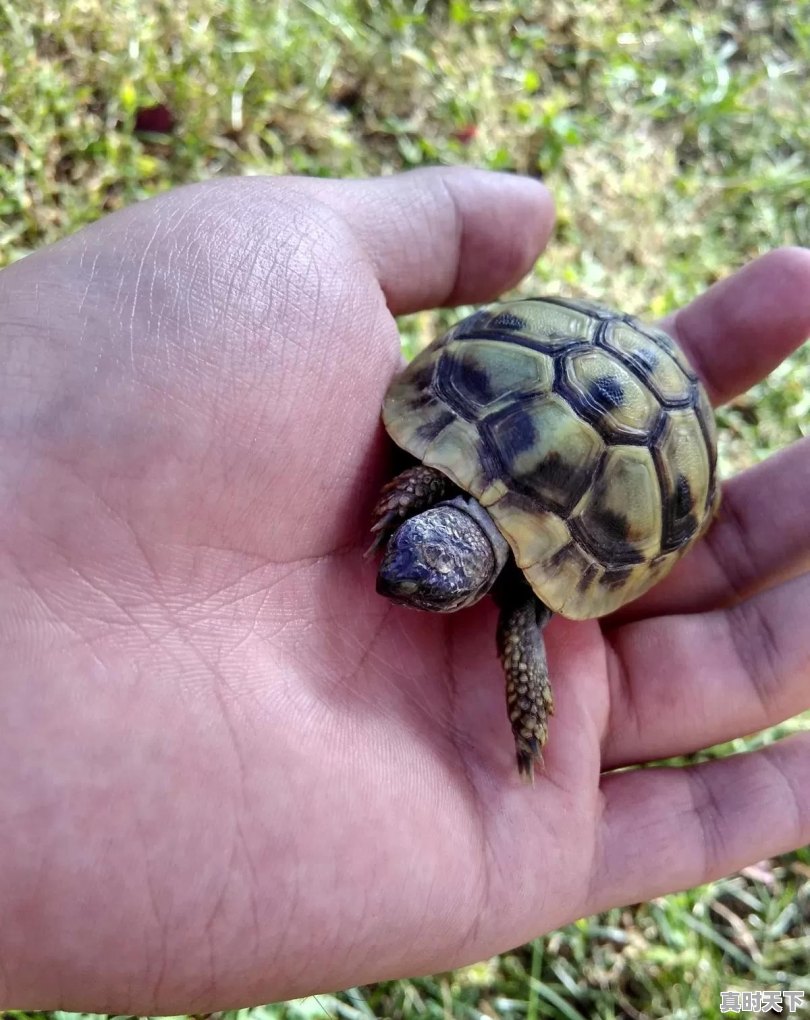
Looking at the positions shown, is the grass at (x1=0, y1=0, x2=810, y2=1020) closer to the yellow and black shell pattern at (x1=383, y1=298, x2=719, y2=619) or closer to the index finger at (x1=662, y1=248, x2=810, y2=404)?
the index finger at (x1=662, y1=248, x2=810, y2=404)

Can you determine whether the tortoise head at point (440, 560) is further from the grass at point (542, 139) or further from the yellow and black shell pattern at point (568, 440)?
the grass at point (542, 139)

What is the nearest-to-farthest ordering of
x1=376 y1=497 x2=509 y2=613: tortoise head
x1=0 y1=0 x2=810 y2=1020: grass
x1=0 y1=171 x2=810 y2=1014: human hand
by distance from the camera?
x1=0 y1=171 x2=810 y2=1014: human hand → x1=376 y1=497 x2=509 y2=613: tortoise head → x1=0 y1=0 x2=810 y2=1020: grass

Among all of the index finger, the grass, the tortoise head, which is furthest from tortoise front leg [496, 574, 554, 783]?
the index finger

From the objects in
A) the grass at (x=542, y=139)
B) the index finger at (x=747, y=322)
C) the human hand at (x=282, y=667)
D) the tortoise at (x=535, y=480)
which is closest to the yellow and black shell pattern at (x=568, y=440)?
the tortoise at (x=535, y=480)

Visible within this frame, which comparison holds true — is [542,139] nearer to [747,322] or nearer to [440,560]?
[747,322]

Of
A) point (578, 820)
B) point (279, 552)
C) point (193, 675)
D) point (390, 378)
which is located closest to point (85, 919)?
point (193, 675)

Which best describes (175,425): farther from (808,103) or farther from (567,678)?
(808,103)

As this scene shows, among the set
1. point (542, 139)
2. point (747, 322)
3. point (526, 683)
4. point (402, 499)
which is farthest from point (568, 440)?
point (542, 139)
